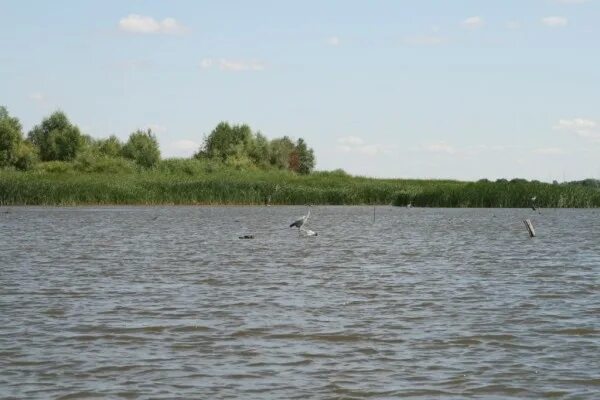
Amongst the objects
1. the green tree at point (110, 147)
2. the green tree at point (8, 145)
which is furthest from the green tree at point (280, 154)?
the green tree at point (8, 145)

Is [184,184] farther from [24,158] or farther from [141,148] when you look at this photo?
[141,148]

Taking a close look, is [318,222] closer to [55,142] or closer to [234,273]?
[234,273]

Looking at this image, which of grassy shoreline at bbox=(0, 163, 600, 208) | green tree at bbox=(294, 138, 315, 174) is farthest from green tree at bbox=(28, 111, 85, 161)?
green tree at bbox=(294, 138, 315, 174)

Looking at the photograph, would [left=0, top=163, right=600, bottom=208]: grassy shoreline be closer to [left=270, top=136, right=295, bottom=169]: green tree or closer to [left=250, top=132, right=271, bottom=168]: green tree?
[left=250, top=132, right=271, bottom=168]: green tree

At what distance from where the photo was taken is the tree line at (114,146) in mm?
101000

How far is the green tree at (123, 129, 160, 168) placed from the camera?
357 ft

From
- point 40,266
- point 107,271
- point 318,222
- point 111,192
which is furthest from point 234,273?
point 111,192

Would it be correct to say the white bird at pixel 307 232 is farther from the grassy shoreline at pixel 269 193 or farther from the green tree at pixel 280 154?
the green tree at pixel 280 154

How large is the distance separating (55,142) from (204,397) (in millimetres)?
101180

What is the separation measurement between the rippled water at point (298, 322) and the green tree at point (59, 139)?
78501mm

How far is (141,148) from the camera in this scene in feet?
373

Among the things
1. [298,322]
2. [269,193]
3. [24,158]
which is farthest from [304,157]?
[298,322]

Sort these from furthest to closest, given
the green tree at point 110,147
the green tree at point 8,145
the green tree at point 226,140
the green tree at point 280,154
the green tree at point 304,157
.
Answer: the green tree at point 304,157 < the green tree at point 280,154 < the green tree at point 226,140 < the green tree at point 110,147 < the green tree at point 8,145

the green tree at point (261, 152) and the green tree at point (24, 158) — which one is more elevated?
the green tree at point (261, 152)
